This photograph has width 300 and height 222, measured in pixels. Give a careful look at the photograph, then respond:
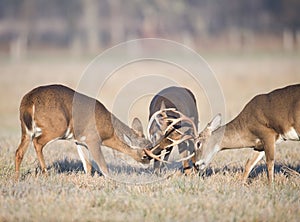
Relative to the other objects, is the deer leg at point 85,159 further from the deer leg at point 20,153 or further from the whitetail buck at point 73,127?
the deer leg at point 20,153

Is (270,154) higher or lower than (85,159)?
higher

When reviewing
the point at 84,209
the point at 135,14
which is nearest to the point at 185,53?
the point at 135,14

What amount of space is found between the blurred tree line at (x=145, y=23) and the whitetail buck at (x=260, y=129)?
47502 millimetres

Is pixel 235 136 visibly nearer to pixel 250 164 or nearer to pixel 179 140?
pixel 250 164

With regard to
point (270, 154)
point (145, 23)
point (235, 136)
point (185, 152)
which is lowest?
point (185, 152)

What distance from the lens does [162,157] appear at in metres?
10.6

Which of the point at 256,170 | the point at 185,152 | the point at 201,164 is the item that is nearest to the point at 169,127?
the point at 201,164

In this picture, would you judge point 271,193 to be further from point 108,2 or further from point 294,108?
point 108,2

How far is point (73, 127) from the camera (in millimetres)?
Result: 10312

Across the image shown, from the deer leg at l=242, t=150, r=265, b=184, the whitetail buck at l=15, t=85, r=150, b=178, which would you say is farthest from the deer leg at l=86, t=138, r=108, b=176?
the deer leg at l=242, t=150, r=265, b=184

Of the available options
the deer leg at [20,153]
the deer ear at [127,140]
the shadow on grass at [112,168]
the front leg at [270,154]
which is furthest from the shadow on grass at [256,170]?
the deer leg at [20,153]

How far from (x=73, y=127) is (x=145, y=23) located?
6377 centimetres

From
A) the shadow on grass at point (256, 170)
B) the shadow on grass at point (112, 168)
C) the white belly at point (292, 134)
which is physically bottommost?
the shadow on grass at point (256, 170)

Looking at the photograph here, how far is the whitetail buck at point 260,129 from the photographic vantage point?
9.83m
